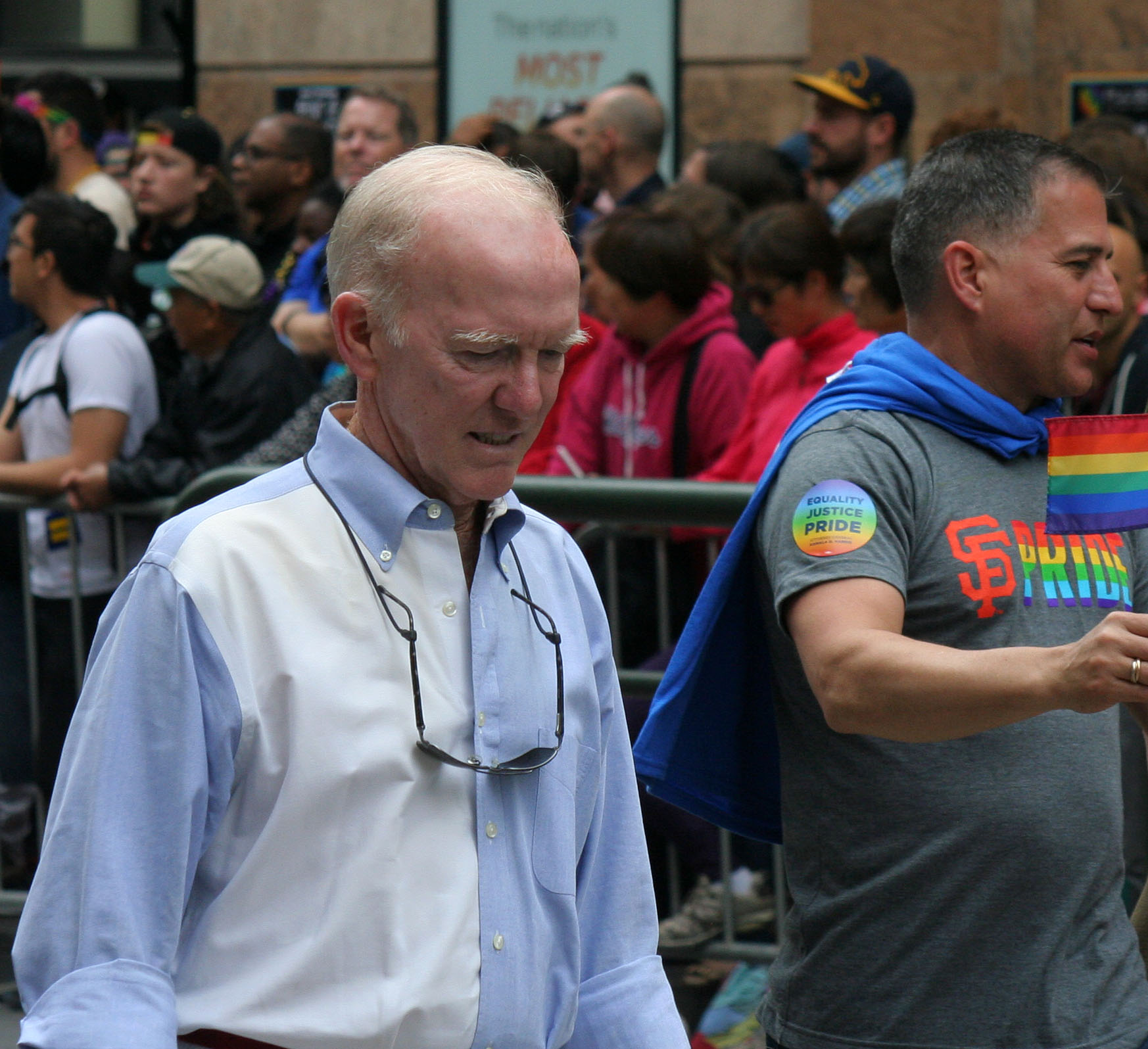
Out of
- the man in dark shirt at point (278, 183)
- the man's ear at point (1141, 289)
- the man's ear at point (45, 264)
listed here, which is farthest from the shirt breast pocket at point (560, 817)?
the man in dark shirt at point (278, 183)

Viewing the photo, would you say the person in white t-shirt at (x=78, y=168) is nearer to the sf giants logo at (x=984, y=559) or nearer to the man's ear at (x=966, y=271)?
the man's ear at (x=966, y=271)

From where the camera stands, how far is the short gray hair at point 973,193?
2711 mm

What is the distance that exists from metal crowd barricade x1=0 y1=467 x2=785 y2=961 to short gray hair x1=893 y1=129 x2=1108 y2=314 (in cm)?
148

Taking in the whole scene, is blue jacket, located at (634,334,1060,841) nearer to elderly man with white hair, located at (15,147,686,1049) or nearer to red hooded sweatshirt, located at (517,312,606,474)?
elderly man with white hair, located at (15,147,686,1049)

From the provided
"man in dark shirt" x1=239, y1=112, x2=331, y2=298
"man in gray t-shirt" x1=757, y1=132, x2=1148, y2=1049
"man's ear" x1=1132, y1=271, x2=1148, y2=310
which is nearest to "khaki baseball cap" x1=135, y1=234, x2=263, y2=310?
"man in dark shirt" x1=239, y1=112, x2=331, y2=298

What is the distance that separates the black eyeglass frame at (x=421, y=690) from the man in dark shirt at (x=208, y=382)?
3248 millimetres

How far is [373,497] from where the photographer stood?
2.04 m

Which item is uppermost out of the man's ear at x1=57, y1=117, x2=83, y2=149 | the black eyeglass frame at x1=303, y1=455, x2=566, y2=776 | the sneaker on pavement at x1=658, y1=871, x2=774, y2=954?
the man's ear at x1=57, y1=117, x2=83, y2=149

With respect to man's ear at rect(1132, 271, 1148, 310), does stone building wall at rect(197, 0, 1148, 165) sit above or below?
above

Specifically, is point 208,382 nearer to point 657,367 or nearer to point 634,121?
point 657,367

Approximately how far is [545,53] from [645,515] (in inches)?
287

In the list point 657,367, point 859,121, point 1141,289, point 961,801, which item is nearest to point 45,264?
point 657,367

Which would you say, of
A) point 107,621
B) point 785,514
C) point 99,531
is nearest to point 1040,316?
point 785,514

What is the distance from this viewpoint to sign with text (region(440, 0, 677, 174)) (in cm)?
1067
